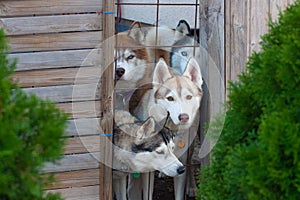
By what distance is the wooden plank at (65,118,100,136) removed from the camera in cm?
409

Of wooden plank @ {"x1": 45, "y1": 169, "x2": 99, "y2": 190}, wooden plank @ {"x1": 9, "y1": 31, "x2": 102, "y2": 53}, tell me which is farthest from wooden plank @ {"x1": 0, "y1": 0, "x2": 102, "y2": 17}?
wooden plank @ {"x1": 45, "y1": 169, "x2": 99, "y2": 190}

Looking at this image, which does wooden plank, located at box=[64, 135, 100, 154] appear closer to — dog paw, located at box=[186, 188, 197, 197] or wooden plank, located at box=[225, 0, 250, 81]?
wooden plank, located at box=[225, 0, 250, 81]

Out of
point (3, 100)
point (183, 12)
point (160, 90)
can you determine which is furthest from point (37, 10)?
point (183, 12)

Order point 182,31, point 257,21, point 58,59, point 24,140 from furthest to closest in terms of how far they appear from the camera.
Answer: point 182,31 → point 58,59 → point 257,21 → point 24,140

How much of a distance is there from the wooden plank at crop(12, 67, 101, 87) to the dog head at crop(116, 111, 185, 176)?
40 cm

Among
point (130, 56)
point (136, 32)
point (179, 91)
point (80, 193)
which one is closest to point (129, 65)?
point (130, 56)

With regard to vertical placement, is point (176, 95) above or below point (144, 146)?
above

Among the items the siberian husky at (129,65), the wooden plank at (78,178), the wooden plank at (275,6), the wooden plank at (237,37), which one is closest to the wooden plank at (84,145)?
the wooden plank at (78,178)

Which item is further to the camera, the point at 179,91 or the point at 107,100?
the point at 179,91

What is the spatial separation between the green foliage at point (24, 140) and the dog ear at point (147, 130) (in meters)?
2.24

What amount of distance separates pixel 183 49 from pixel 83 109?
104 centimetres

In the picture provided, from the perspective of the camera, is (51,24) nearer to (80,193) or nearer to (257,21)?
(80,193)

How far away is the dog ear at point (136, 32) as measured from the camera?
15.1 ft

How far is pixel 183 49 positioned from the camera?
476 cm
